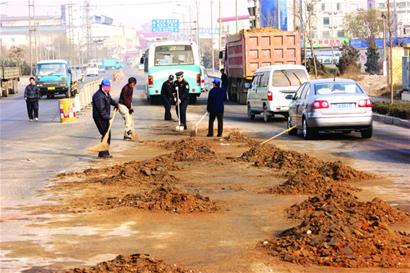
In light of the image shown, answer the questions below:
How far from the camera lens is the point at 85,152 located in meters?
19.9

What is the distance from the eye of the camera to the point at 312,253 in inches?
320

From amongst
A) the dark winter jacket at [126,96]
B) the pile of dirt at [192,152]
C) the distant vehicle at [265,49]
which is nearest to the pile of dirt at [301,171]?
the pile of dirt at [192,152]

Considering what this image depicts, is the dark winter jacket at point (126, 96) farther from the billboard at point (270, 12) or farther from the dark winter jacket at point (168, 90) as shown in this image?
the billboard at point (270, 12)

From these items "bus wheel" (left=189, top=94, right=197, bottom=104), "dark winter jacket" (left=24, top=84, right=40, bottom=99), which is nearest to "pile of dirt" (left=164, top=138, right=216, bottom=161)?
"dark winter jacket" (left=24, top=84, right=40, bottom=99)

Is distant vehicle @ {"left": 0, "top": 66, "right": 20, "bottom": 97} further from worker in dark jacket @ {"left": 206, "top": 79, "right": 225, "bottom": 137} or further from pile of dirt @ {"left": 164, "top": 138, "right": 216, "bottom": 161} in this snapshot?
pile of dirt @ {"left": 164, "top": 138, "right": 216, "bottom": 161}

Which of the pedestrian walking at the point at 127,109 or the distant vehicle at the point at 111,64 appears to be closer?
the pedestrian walking at the point at 127,109

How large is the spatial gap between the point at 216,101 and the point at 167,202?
1213 cm

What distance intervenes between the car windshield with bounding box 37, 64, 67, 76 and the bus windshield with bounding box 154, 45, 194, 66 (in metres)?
15.4

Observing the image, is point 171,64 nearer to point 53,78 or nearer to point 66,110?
point 66,110

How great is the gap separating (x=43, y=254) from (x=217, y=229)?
217cm

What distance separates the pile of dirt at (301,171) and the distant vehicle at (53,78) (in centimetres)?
3856

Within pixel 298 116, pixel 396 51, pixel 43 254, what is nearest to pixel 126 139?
pixel 298 116

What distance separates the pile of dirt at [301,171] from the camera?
12672 mm

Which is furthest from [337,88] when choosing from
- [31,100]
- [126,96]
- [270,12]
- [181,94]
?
[270,12]
